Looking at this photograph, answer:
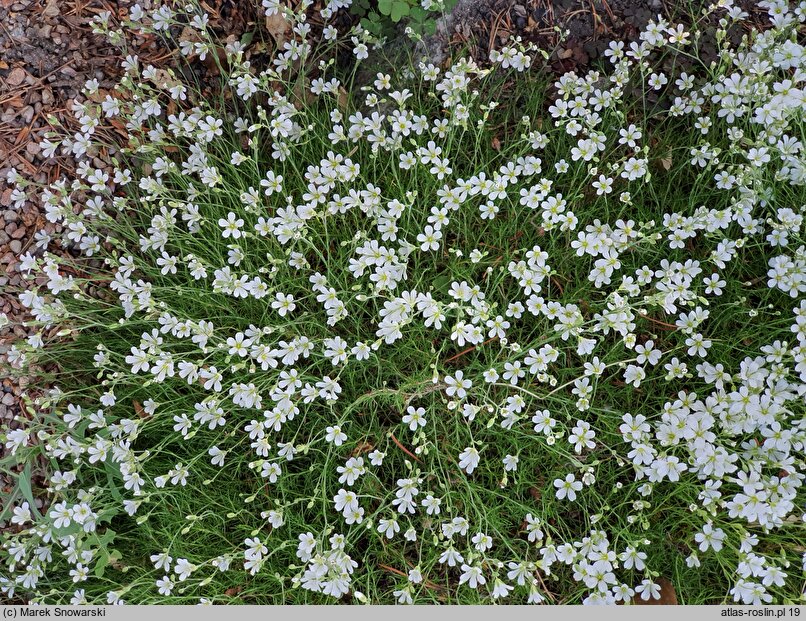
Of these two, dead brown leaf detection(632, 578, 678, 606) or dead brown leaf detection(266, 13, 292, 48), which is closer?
dead brown leaf detection(632, 578, 678, 606)

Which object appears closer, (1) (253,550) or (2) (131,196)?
(1) (253,550)

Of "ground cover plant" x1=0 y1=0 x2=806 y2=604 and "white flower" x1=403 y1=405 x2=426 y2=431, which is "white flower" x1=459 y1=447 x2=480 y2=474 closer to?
"ground cover plant" x1=0 y1=0 x2=806 y2=604

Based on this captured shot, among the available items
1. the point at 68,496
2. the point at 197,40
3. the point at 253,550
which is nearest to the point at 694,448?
the point at 253,550

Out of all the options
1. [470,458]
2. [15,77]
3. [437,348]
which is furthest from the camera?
[15,77]

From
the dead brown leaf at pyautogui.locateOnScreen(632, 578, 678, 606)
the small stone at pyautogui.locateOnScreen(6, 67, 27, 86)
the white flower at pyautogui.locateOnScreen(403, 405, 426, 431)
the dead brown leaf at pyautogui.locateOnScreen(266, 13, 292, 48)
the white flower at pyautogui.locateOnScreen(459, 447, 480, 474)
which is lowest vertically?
the dead brown leaf at pyautogui.locateOnScreen(632, 578, 678, 606)

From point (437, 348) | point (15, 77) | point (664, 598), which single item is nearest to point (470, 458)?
point (437, 348)

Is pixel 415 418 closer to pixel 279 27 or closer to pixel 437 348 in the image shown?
pixel 437 348

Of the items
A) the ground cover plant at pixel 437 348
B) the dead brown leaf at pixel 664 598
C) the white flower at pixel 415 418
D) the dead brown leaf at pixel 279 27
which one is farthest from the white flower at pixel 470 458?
the dead brown leaf at pixel 279 27

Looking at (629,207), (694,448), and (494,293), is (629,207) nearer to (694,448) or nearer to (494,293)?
(494,293)

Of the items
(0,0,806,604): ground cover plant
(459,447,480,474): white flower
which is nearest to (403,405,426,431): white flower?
(0,0,806,604): ground cover plant
